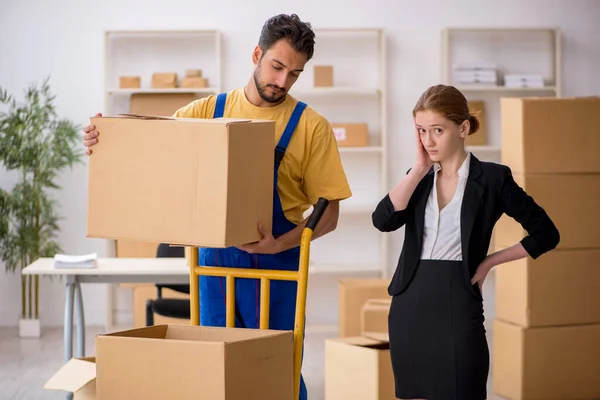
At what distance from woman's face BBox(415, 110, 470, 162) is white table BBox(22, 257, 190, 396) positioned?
207 cm

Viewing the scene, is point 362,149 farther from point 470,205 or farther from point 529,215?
point 470,205

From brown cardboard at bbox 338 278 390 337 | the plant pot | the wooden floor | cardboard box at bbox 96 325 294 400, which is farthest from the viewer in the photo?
the plant pot

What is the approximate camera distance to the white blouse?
2.53 m

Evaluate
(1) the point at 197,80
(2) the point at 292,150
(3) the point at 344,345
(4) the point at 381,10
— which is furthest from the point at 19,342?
(2) the point at 292,150

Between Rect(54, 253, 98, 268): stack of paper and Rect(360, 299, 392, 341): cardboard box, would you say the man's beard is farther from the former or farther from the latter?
Rect(360, 299, 392, 341): cardboard box

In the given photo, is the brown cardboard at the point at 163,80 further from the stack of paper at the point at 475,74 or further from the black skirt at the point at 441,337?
the black skirt at the point at 441,337

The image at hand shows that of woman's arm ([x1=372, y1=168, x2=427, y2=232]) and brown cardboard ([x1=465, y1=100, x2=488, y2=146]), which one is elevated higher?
brown cardboard ([x1=465, y1=100, x2=488, y2=146])

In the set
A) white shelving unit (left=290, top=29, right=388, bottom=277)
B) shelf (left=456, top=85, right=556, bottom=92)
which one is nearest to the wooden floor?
white shelving unit (left=290, top=29, right=388, bottom=277)

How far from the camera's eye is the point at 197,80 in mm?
6355

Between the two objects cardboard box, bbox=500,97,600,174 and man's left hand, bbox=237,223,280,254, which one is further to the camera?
cardboard box, bbox=500,97,600,174

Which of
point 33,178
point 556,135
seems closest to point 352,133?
point 33,178

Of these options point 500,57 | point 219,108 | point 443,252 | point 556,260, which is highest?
point 500,57

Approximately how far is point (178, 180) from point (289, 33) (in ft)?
1.82

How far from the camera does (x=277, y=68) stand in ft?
7.88
